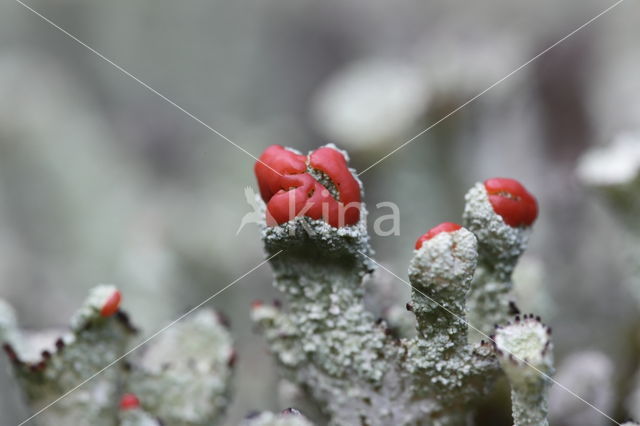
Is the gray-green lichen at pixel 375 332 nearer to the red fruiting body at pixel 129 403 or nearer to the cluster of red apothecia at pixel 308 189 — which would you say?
the cluster of red apothecia at pixel 308 189

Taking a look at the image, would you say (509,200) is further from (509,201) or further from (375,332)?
(375,332)

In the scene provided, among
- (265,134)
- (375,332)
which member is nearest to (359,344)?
(375,332)

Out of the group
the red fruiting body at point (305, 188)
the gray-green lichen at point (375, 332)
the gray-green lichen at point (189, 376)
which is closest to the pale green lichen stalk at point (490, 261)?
the gray-green lichen at point (375, 332)

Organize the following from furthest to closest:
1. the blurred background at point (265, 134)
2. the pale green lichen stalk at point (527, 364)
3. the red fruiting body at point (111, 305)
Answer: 1. the blurred background at point (265, 134)
2. the red fruiting body at point (111, 305)
3. the pale green lichen stalk at point (527, 364)

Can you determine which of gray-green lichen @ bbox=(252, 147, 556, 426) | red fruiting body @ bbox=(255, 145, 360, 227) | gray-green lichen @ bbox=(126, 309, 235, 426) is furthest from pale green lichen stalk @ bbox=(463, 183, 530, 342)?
gray-green lichen @ bbox=(126, 309, 235, 426)

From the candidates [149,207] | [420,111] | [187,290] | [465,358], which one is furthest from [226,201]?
[465,358]
